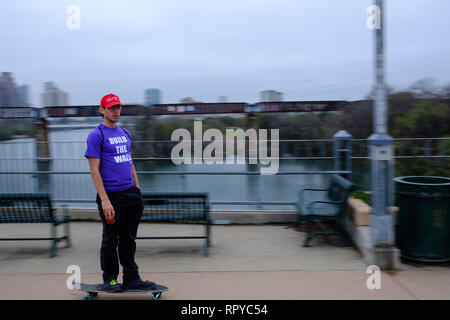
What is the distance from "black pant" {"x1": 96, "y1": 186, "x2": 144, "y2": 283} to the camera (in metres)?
3.69

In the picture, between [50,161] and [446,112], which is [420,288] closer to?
[50,161]

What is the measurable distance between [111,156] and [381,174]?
3077mm

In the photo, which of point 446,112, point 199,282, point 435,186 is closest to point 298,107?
point 446,112

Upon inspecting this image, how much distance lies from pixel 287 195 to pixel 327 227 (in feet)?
3.67

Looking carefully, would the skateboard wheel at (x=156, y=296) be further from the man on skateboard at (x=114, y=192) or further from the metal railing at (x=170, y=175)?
the metal railing at (x=170, y=175)

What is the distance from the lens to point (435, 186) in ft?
14.8

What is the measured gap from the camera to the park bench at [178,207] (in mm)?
5277

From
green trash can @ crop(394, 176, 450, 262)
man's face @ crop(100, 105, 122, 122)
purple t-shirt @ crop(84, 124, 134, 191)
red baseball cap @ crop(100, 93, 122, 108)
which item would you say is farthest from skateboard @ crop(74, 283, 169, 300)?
green trash can @ crop(394, 176, 450, 262)

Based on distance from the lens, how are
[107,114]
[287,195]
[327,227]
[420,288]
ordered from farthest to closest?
[287,195] → [327,227] → [420,288] → [107,114]

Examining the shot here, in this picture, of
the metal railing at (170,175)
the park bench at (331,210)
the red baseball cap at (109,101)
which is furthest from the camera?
the metal railing at (170,175)

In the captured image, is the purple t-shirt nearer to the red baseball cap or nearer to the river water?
the red baseball cap

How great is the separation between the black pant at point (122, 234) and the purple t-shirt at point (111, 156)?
0.10 meters

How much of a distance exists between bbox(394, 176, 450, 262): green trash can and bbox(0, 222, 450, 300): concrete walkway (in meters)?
0.18

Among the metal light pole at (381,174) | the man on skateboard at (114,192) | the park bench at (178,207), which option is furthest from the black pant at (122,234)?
the metal light pole at (381,174)
